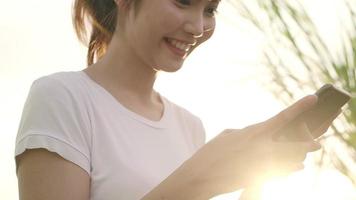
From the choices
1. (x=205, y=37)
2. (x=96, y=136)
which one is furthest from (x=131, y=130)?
(x=205, y=37)

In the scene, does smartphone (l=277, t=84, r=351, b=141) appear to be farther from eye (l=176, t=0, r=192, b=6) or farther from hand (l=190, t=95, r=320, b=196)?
eye (l=176, t=0, r=192, b=6)

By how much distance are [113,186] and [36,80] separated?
0.20 metres

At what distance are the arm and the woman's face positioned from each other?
0.22 metres

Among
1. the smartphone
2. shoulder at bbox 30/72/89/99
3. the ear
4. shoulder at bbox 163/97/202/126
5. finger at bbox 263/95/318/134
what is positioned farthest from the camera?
shoulder at bbox 163/97/202/126

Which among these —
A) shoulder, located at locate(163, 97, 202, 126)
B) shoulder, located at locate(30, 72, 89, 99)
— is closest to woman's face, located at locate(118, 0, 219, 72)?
shoulder, located at locate(30, 72, 89, 99)

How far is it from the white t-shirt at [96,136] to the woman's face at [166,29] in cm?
10

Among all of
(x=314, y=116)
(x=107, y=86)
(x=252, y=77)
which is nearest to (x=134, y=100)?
(x=107, y=86)

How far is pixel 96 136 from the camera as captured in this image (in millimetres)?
1061

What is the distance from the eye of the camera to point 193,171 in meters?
0.82

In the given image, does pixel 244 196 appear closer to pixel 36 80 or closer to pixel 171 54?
pixel 171 54

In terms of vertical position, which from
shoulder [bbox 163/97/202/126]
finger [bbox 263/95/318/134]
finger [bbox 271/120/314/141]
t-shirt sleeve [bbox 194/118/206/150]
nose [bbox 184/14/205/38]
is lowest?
t-shirt sleeve [bbox 194/118/206/150]

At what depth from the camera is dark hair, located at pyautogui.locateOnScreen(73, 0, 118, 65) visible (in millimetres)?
1208

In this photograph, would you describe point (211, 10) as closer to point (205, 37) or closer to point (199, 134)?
point (205, 37)

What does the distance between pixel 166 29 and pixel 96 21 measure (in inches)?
7.7
